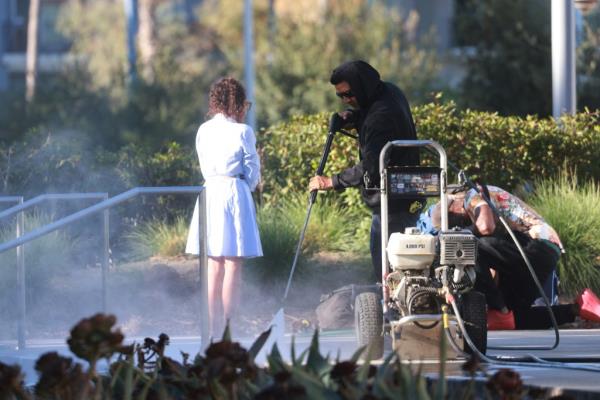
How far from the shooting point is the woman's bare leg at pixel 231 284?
8523mm

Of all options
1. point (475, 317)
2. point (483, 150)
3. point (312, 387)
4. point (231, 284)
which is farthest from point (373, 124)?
point (483, 150)

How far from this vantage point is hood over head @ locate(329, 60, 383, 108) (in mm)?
7555

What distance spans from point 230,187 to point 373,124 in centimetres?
134

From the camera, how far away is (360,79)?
24.8 feet

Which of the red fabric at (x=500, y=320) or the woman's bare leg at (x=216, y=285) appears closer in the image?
the woman's bare leg at (x=216, y=285)

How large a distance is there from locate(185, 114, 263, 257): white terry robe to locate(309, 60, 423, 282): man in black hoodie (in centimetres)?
91

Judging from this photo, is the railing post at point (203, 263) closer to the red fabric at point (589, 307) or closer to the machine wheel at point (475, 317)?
the machine wheel at point (475, 317)

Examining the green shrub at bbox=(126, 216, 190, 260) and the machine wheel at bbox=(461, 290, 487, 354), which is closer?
the machine wheel at bbox=(461, 290, 487, 354)

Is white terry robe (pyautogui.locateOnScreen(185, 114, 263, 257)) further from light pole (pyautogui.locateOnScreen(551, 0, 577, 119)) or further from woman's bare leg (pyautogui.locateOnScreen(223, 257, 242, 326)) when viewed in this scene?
light pole (pyautogui.locateOnScreen(551, 0, 577, 119))

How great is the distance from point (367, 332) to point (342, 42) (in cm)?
2532

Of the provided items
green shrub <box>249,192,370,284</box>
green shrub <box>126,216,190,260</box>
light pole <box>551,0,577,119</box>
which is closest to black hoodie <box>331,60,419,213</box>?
green shrub <box>126,216,190,260</box>

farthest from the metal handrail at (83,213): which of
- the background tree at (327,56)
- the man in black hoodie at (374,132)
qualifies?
the background tree at (327,56)

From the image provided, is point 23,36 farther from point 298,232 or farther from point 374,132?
point 374,132

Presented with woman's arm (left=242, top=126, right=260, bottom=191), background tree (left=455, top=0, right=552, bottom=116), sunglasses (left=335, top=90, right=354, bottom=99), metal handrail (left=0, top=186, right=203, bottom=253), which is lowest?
metal handrail (left=0, top=186, right=203, bottom=253)
